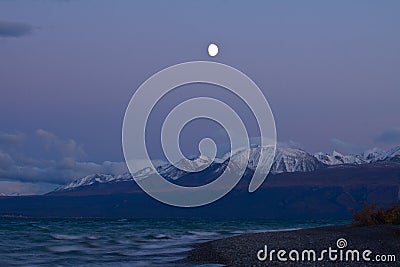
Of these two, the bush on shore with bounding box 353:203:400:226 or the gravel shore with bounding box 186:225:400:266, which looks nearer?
the gravel shore with bounding box 186:225:400:266

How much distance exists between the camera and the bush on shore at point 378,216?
60688 mm

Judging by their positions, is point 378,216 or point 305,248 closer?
point 305,248

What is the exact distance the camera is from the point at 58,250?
201 ft

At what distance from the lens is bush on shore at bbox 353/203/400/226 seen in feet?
199

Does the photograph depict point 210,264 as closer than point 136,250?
Yes

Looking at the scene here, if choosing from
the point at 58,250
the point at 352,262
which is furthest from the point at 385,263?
the point at 58,250

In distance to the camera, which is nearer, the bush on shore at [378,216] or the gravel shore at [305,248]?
the gravel shore at [305,248]

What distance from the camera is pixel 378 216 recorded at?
6291cm

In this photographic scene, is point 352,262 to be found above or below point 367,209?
below

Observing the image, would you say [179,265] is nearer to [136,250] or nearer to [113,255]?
[113,255]

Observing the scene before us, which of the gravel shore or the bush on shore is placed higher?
the bush on shore

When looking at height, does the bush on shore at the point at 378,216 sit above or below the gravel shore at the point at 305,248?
above

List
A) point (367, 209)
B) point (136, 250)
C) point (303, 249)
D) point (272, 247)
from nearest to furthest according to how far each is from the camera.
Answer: point (303, 249) < point (272, 247) < point (136, 250) < point (367, 209)

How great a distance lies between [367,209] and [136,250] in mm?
21314
